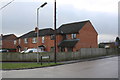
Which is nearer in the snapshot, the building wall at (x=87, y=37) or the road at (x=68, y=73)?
the road at (x=68, y=73)

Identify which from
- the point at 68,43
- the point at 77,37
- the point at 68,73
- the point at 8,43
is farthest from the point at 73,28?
the point at 68,73

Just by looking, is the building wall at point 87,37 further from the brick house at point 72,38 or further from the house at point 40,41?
the house at point 40,41

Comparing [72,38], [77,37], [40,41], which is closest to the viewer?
[77,37]

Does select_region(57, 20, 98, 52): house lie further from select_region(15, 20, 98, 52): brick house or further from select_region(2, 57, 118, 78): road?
select_region(2, 57, 118, 78): road

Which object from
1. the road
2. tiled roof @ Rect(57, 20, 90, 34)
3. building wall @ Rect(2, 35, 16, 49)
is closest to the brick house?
tiled roof @ Rect(57, 20, 90, 34)

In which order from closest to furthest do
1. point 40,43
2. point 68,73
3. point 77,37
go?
point 68,73
point 77,37
point 40,43

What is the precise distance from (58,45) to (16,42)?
20041 millimetres

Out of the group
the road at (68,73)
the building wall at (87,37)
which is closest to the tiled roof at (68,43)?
the building wall at (87,37)

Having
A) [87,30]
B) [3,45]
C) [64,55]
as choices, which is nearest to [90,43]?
[87,30]

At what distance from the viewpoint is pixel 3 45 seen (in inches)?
2296

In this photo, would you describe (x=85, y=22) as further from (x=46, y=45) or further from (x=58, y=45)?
(x=46, y=45)

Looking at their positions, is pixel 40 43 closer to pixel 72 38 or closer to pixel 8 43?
pixel 72 38

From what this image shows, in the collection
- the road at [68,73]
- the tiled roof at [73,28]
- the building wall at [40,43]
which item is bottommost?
the road at [68,73]

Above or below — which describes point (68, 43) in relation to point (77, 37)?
below
